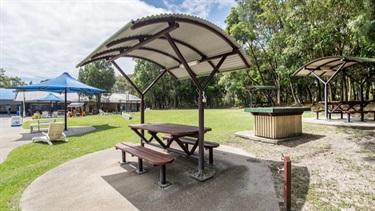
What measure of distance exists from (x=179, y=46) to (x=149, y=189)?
334 cm

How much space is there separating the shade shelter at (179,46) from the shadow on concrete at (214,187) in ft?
1.37

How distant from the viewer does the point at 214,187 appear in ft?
10.6

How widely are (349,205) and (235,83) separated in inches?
1024

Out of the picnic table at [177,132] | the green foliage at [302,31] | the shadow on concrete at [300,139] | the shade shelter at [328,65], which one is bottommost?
the shadow on concrete at [300,139]

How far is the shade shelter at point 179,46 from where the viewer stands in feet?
10.5

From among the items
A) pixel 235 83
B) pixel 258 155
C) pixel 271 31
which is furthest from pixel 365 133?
pixel 235 83

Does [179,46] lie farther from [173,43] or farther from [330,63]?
[330,63]

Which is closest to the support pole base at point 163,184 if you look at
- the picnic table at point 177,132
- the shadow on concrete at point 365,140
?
the picnic table at point 177,132

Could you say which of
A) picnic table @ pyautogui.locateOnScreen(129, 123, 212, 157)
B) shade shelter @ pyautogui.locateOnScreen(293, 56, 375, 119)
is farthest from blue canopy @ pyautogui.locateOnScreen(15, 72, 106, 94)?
shade shelter @ pyautogui.locateOnScreen(293, 56, 375, 119)

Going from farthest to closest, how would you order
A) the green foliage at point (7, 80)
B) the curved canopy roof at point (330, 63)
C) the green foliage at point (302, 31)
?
1. the green foliage at point (7, 80)
2. the green foliage at point (302, 31)
3. the curved canopy roof at point (330, 63)

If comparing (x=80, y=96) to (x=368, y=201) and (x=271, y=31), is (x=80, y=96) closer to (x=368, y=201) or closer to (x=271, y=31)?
(x=271, y=31)

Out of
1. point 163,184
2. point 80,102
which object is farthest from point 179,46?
point 80,102

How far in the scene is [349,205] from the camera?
8.53ft

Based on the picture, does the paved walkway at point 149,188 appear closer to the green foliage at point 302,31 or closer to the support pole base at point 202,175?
the support pole base at point 202,175
